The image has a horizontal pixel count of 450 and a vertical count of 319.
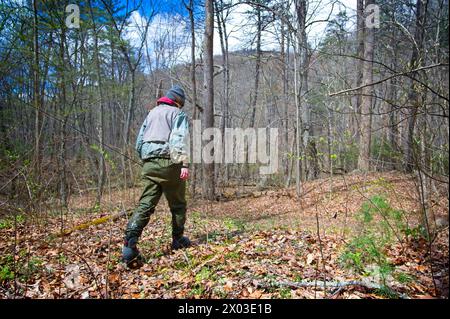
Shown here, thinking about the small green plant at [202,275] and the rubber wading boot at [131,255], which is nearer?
the small green plant at [202,275]

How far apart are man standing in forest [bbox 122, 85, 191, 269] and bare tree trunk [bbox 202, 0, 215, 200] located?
17.6 feet

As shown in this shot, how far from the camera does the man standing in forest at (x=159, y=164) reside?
3.08m

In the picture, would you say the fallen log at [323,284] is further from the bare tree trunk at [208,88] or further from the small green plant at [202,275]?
the bare tree trunk at [208,88]

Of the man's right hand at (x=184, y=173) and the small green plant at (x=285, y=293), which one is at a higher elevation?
the man's right hand at (x=184, y=173)

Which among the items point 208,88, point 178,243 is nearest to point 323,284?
point 178,243

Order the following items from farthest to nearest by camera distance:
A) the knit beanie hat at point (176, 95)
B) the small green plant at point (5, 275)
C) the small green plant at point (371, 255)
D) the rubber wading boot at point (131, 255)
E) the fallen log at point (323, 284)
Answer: the knit beanie hat at point (176, 95) < the rubber wading boot at point (131, 255) < the small green plant at point (5, 275) < the small green plant at point (371, 255) < the fallen log at point (323, 284)

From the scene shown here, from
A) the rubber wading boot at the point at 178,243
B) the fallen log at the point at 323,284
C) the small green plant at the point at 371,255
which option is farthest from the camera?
the rubber wading boot at the point at 178,243

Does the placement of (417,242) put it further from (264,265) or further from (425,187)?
(264,265)

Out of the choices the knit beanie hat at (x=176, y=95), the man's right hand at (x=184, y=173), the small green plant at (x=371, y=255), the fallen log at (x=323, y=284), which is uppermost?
the knit beanie hat at (x=176, y=95)

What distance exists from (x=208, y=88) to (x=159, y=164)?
6019 millimetres

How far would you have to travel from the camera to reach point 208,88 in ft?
28.7

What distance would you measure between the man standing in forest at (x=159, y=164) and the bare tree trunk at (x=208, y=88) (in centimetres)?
535

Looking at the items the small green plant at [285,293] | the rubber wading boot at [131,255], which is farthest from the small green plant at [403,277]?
the rubber wading boot at [131,255]
